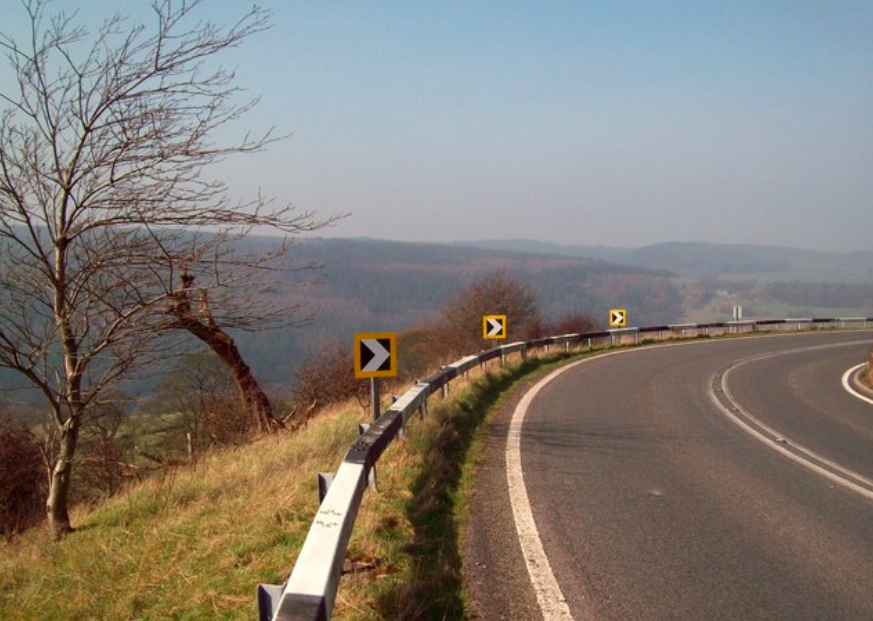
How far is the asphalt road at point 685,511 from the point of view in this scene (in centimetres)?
482

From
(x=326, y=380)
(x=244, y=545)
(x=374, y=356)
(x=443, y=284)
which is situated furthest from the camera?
(x=443, y=284)

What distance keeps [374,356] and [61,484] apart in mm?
3718

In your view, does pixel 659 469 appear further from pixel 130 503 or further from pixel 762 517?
pixel 130 503

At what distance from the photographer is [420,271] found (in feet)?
379

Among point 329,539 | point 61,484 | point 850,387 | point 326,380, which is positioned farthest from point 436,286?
point 329,539

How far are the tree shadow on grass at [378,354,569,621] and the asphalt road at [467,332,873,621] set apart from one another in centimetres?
18

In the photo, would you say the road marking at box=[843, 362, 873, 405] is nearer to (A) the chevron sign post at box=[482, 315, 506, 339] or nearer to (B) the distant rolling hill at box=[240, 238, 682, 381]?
(A) the chevron sign post at box=[482, 315, 506, 339]

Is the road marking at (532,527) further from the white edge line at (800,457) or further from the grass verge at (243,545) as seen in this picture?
the grass verge at (243,545)

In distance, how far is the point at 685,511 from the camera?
683 centimetres

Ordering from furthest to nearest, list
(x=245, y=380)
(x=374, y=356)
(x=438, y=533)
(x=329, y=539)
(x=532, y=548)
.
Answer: (x=245, y=380) → (x=374, y=356) → (x=438, y=533) → (x=532, y=548) → (x=329, y=539)

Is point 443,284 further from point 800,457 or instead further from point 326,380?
point 800,457

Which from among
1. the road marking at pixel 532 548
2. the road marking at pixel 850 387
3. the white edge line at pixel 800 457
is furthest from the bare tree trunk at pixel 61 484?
the road marking at pixel 850 387

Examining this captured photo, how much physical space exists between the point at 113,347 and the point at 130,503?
1690mm

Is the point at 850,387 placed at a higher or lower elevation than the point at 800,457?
lower
